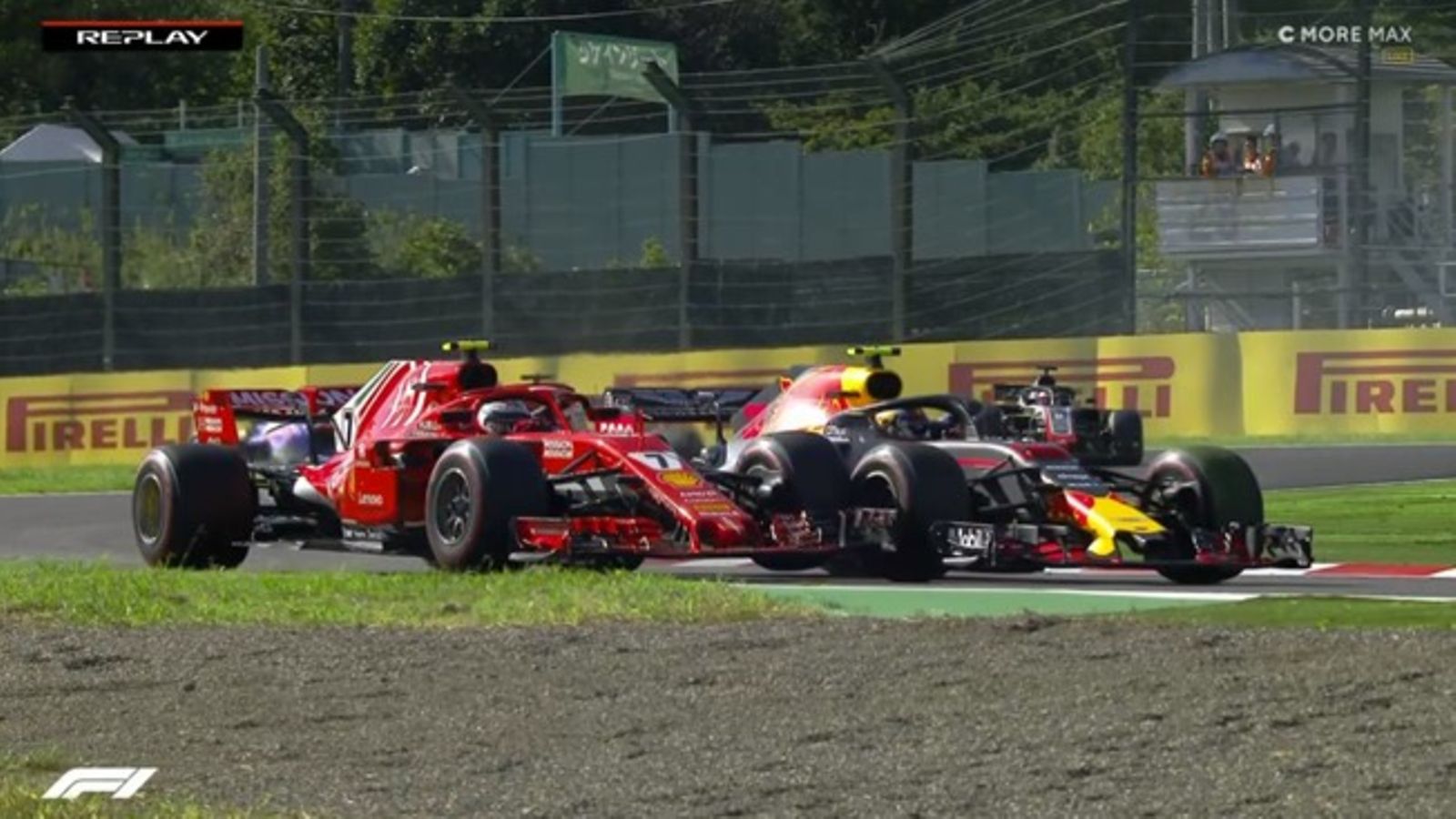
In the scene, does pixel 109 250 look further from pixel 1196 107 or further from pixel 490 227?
pixel 1196 107

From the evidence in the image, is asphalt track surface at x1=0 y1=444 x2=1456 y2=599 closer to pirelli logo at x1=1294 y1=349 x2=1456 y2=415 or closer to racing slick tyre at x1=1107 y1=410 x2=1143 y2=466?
pirelli logo at x1=1294 y1=349 x2=1456 y2=415

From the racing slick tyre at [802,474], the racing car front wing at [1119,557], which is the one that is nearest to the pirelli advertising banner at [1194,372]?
the racing slick tyre at [802,474]

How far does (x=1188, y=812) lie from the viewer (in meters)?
8.06

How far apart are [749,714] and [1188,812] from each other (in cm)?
245

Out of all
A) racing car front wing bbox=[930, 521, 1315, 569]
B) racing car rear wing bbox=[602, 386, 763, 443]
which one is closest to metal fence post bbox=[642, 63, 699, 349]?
racing car rear wing bbox=[602, 386, 763, 443]

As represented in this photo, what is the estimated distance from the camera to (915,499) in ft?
53.9

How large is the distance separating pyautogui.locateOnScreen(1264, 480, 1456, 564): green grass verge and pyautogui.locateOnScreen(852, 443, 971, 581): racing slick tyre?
2.35 m

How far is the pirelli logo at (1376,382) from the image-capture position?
93.5 ft

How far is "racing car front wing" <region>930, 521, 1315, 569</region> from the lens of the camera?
16.1 metres

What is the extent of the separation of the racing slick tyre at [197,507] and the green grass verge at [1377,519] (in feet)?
20.4

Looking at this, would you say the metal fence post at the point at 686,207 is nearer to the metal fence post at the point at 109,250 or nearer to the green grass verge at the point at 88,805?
the metal fence post at the point at 109,250

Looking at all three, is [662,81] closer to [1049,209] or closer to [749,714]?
[1049,209]

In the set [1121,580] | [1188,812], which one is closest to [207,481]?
[1121,580]

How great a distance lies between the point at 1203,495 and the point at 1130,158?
1266cm
